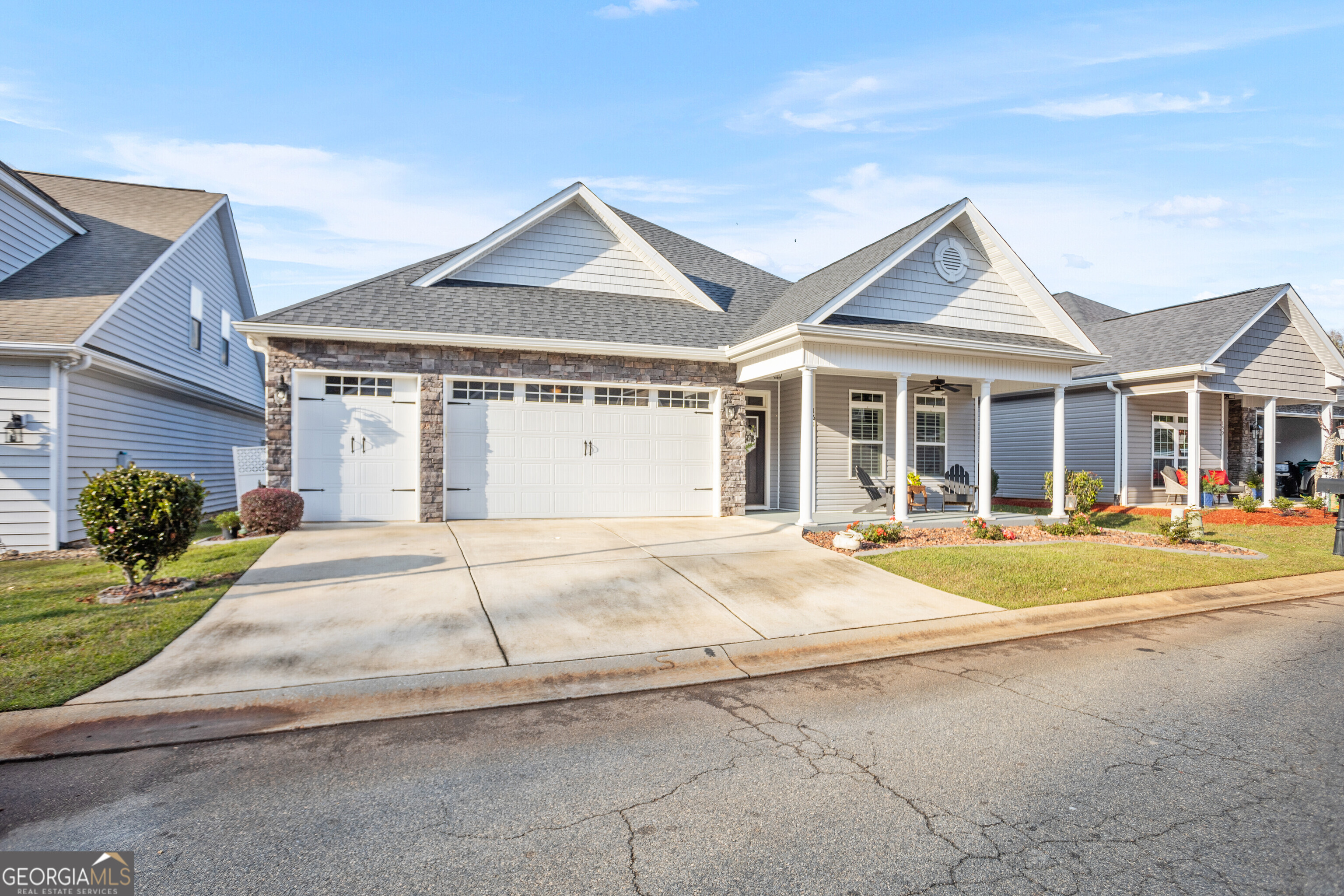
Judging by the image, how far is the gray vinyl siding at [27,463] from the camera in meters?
10.5

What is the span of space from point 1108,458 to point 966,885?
60.8 ft

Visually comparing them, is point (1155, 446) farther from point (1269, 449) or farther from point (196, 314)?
point (196, 314)

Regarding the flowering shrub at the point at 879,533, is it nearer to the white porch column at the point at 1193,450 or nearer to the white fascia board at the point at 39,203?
the white porch column at the point at 1193,450

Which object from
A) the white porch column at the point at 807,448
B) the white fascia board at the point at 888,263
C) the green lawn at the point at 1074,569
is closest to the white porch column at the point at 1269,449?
the green lawn at the point at 1074,569

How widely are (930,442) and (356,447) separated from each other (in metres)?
12.1

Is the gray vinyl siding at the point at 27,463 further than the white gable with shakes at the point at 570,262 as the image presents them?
No

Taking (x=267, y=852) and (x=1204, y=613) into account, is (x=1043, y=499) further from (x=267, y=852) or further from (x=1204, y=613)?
(x=267, y=852)

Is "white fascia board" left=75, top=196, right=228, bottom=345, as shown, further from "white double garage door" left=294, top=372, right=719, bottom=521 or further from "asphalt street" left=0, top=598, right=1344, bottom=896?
"asphalt street" left=0, top=598, right=1344, bottom=896

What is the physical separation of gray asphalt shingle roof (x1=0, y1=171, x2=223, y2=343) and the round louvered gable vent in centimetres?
1473

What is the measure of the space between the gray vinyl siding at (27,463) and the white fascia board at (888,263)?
12024 millimetres

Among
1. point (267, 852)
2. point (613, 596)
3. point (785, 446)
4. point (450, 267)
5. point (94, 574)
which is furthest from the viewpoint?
point (785, 446)

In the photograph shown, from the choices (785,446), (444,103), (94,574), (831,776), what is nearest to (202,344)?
(444,103)

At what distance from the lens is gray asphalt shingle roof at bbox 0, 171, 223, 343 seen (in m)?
11.0

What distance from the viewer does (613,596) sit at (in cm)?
752
